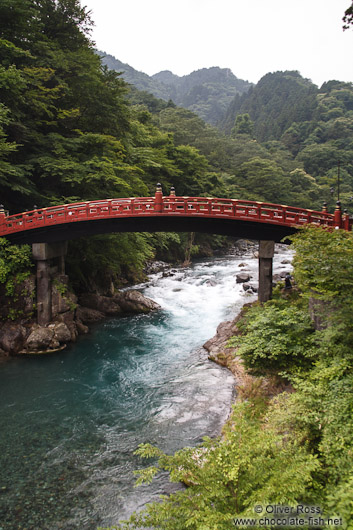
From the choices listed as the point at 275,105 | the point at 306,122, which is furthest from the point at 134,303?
the point at 275,105

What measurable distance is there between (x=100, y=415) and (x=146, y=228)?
9.87 metres

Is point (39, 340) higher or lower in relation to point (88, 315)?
higher

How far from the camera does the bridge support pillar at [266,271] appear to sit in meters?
16.8

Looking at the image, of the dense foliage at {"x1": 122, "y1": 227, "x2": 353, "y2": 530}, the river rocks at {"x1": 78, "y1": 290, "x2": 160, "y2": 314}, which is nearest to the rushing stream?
the river rocks at {"x1": 78, "y1": 290, "x2": 160, "y2": 314}

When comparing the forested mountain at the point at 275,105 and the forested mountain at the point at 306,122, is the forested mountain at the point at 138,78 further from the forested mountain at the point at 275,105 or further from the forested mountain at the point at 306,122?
the forested mountain at the point at 306,122

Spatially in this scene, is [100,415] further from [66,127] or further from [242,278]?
[242,278]

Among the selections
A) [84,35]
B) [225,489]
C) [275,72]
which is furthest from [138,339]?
[275,72]

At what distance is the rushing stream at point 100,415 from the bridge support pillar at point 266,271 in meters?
4.13

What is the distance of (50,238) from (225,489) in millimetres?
15103

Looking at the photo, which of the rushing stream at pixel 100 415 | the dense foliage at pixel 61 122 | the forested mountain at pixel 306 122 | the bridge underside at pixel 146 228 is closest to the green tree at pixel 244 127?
the forested mountain at pixel 306 122

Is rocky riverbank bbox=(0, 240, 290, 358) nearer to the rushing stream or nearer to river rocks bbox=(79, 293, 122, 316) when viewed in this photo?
the rushing stream

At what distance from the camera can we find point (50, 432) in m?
10.8

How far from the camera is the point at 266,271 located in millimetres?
16812

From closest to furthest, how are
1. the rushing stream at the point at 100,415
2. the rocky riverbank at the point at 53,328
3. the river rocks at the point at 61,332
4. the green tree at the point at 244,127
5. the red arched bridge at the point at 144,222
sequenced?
the rushing stream at the point at 100,415, the rocky riverbank at the point at 53,328, the red arched bridge at the point at 144,222, the river rocks at the point at 61,332, the green tree at the point at 244,127
